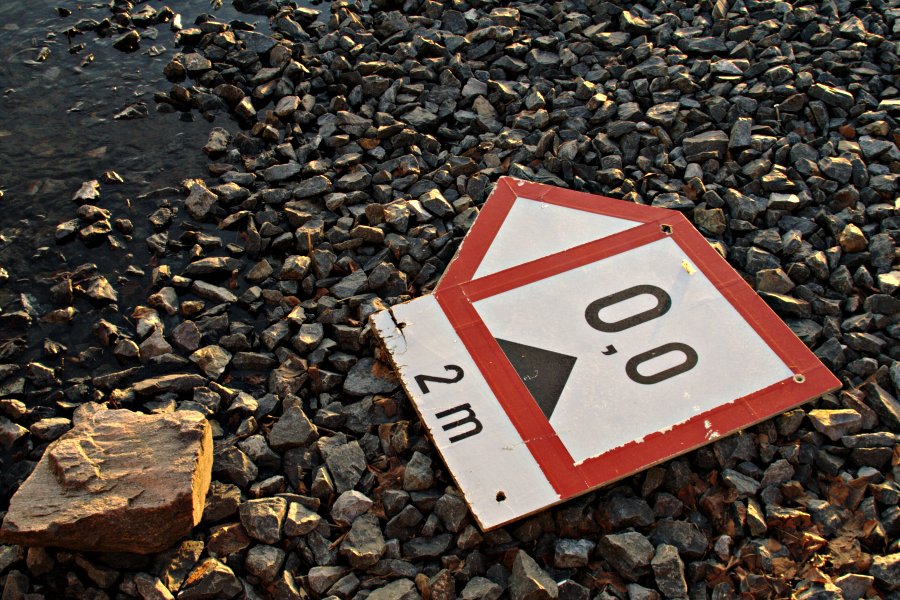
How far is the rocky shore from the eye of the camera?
9.19 ft

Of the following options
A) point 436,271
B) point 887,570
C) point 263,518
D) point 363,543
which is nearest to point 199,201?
point 436,271

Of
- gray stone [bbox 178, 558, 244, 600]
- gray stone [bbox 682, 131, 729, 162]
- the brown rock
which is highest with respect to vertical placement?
gray stone [bbox 682, 131, 729, 162]

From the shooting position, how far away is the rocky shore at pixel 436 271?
2801 mm

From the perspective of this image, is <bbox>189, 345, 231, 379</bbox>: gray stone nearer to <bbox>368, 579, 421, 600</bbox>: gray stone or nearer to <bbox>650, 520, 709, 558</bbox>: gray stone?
<bbox>368, 579, 421, 600</bbox>: gray stone

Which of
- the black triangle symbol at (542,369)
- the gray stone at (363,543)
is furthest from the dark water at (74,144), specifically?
the black triangle symbol at (542,369)

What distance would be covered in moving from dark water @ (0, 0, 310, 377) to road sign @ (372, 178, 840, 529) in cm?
148

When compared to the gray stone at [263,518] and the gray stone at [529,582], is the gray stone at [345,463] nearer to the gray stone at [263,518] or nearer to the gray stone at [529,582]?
the gray stone at [263,518]

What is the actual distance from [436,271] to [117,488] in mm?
1638

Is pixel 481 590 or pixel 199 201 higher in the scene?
pixel 199 201

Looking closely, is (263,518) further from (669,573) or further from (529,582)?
(669,573)

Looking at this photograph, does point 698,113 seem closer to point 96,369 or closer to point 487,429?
point 487,429

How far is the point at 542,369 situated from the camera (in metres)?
3.21

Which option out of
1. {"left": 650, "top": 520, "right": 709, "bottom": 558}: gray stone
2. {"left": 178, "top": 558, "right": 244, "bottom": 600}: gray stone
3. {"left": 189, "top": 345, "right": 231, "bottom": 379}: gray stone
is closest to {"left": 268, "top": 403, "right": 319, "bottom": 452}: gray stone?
{"left": 189, "top": 345, "right": 231, "bottom": 379}: gray stone

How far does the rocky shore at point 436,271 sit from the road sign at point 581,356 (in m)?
0.12
